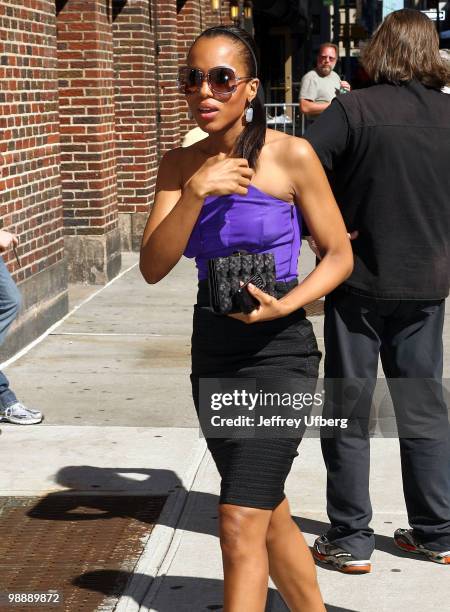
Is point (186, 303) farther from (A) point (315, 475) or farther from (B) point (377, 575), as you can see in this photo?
(B) point (377, 575)

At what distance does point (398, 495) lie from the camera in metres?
5.30

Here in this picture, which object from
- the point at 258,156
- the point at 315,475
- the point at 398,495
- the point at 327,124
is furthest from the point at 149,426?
the point at 258,156

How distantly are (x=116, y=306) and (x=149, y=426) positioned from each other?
3744 millimetres

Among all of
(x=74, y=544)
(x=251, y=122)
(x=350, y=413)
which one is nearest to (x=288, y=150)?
(x=251, y=122)

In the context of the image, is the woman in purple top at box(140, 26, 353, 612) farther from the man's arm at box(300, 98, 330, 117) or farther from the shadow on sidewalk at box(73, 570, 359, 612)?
the man's arm at box(300, 98, 330, 117)

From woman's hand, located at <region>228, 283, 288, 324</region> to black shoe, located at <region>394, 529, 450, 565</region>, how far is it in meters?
1.72

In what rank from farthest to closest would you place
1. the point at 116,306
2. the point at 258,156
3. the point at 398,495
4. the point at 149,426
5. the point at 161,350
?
the point at 116,306 → the point at 161,350 → the point at 149,426 → the point at 398,495 → the point at 258,156

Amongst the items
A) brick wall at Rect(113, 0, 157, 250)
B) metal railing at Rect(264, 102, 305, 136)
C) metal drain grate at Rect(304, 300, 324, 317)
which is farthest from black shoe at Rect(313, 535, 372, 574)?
metal railing at Rect(264, 102, 305, 136)

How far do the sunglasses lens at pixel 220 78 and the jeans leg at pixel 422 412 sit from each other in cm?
144

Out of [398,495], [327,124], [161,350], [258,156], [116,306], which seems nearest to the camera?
[258,156]

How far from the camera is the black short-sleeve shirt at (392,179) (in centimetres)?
430

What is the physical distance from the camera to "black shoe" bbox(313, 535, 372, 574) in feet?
14.6

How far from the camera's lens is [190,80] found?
10.9 feet

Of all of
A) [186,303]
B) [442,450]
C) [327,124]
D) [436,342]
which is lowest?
[186,303]
